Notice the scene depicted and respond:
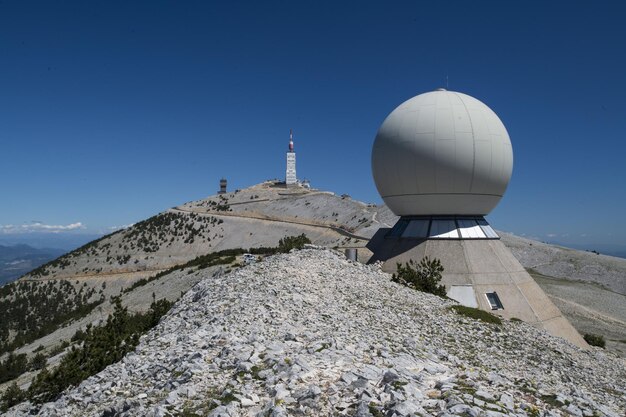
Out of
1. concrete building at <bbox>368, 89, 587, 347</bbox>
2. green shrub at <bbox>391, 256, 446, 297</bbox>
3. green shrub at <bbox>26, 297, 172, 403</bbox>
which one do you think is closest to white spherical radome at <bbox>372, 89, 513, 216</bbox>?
concrete building at <bbox>368, 89, 587, 347</bbox>

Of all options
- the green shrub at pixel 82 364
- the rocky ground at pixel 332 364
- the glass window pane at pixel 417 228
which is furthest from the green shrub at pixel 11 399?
the glass window pane at pixel 417 228

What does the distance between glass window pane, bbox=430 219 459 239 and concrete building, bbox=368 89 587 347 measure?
0.20ft

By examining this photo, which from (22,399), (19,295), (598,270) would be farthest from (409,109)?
(19,295)

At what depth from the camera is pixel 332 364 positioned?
9.55m

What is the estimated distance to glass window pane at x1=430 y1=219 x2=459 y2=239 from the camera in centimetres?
2772

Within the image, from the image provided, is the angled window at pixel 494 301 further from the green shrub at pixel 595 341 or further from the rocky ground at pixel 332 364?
the green shrub at pixel 595 341

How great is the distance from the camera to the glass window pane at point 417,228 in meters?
28.5

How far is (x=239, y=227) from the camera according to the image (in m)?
80.0

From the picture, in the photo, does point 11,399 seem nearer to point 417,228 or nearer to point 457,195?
point 417,228

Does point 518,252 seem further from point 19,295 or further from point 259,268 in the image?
point 19,295

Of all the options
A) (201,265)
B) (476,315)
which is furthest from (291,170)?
(476,315)

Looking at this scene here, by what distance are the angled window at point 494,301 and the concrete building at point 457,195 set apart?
0.05 m

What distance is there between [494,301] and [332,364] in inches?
717

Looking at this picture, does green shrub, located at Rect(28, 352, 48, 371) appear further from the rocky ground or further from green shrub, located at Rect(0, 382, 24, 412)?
the rocky ground
